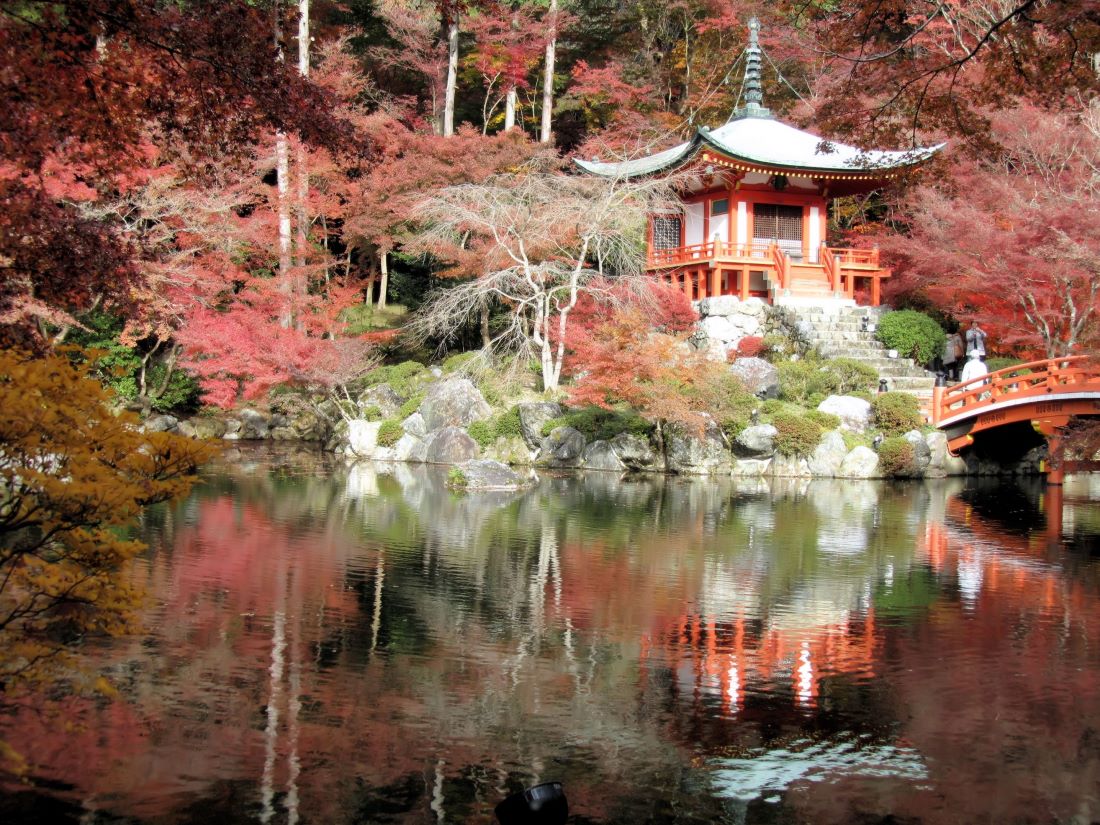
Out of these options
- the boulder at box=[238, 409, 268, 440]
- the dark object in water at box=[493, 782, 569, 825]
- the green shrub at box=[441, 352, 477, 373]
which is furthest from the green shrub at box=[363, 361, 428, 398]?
the dark object in water at box=[493, 782, 569, 825]

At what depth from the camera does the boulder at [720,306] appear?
70.8 feet

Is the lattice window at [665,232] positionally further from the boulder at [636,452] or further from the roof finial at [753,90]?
the boulder at [636,452]

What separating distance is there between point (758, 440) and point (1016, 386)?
174 inches

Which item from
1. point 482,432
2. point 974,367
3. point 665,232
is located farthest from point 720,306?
point 482,432

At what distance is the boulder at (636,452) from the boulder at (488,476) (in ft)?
9.16

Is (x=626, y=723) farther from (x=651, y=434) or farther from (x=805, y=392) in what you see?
(x=805, y=392)

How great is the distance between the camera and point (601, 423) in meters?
18.1

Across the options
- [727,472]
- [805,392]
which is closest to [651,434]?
[727,472]

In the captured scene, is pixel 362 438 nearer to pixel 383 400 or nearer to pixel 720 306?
pixel 383 400

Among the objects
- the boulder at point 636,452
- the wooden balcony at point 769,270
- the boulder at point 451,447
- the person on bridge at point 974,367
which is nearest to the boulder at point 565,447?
the boulder at point 636,452

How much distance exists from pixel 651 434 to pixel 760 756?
43.3ft

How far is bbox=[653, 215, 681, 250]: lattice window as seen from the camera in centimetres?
2419

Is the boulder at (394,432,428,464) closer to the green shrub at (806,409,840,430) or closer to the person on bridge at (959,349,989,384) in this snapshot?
the green shrub at (806,409,840,430)

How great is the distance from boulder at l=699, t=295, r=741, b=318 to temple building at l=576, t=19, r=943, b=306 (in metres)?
0.48
